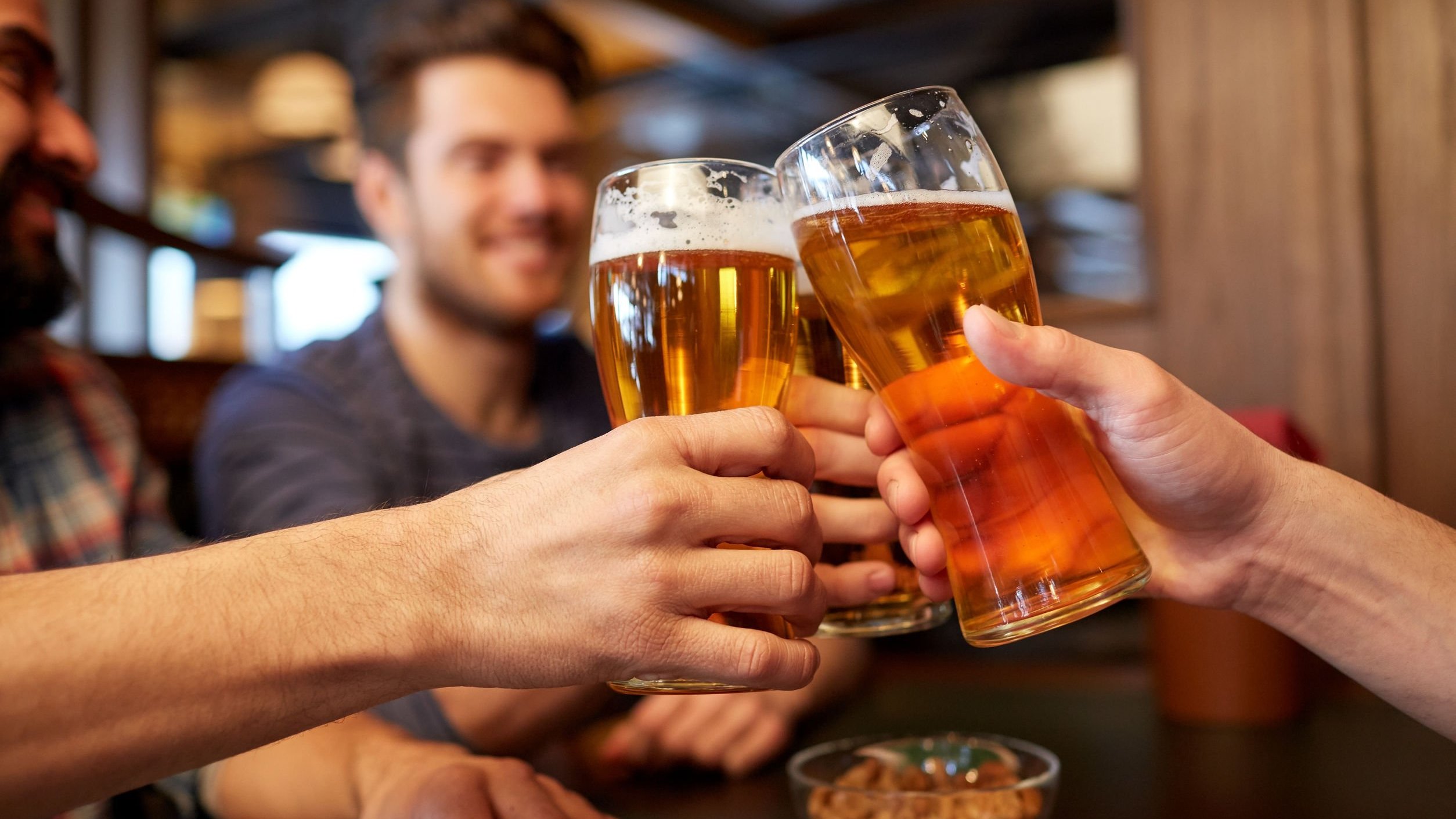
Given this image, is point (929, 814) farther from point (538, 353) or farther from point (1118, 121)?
point (1118, 121)

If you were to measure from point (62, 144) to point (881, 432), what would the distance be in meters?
1.18

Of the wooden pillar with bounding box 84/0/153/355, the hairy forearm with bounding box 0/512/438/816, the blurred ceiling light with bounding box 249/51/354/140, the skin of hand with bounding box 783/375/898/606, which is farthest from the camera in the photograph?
the blurred ceiling light with bounding box 249/51/354/140

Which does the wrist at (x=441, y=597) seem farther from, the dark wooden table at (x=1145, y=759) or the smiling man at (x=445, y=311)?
→ the smiling man at (x=445, y=311)

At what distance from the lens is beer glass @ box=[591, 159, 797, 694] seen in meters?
0.78

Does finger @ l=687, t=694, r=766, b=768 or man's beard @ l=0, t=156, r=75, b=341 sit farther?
man's beard @ l=0, t=156, r=75, b=341

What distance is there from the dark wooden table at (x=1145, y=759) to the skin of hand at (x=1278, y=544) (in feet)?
0.61

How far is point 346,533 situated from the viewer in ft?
2.20

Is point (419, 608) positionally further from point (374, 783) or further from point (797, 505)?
point (374, 783)

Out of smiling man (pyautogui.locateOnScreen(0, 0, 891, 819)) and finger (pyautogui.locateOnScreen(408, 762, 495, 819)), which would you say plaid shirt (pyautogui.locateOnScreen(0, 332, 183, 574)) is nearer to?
finger (pyautogui.locateOnScreen(408, 762, 495, 819))

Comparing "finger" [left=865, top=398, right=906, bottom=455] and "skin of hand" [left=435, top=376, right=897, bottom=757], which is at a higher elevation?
"finger" [left=865, top=398, right=906, bottom=455]

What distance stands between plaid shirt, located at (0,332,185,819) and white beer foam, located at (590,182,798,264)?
92cm

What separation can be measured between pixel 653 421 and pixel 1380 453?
1400 millimetres

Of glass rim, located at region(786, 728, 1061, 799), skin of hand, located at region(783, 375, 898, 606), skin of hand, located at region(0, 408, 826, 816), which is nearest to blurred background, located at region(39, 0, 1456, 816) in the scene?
glass rim, located at region(786, 728, 1061, 799)

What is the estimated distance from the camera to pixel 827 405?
960 millimetres
